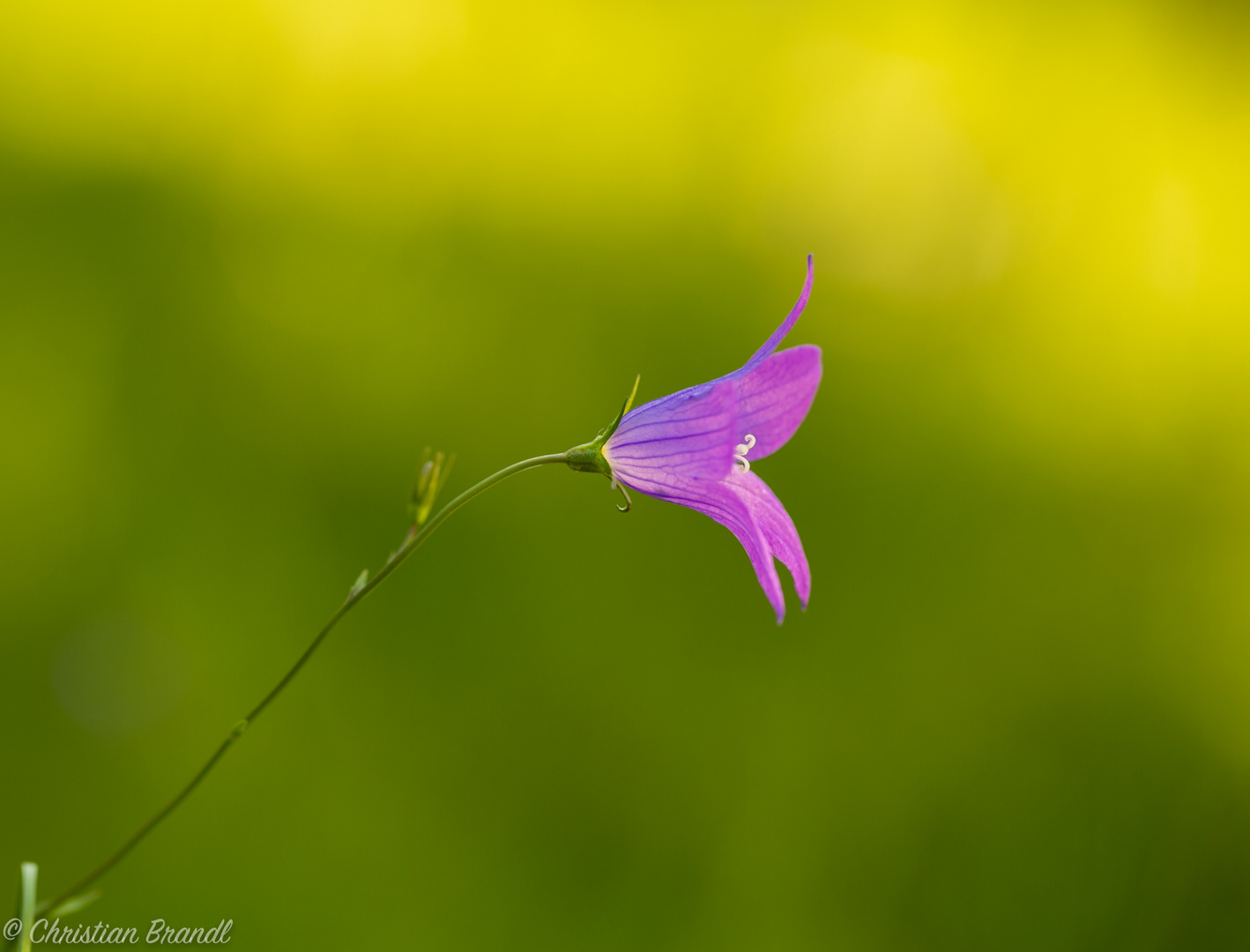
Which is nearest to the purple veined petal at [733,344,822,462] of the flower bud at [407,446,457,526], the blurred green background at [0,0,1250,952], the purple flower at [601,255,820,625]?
the purple flower at [601,255,820,625]

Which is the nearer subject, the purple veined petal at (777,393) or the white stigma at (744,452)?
the purple veined petal at (777,393)

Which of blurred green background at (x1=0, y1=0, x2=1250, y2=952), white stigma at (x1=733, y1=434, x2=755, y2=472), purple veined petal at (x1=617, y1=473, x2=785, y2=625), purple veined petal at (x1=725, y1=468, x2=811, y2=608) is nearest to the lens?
purple veined petal at (x1=617, y1=473, x2=785, y2=625)

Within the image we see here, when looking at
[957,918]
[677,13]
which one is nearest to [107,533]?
[677,13]

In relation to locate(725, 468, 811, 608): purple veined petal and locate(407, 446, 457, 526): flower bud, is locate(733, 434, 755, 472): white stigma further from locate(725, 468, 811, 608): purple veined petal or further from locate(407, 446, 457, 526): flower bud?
locate(407, 446, 457, 526): flower bud

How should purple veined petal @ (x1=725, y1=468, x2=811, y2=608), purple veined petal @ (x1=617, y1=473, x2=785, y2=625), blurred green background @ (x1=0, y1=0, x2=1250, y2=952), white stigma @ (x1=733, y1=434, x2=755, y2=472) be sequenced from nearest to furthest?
purple veined petal @ (x1=617, y1=473, x2=785, y2=625)
purple veined petal @ (x1=725, y1=468, x2=811, y2=608)
white stigma @ (x1=733, y1=434, x2=755, y2=472)
blurred green background @ (x1=0, y1=0, x2=1250, y2=952)

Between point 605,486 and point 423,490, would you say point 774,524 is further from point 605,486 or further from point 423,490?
point 605,486

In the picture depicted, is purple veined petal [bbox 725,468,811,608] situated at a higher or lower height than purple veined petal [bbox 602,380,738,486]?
lower

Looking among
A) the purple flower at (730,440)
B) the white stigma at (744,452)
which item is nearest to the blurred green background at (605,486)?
the white stigma at (744,452)

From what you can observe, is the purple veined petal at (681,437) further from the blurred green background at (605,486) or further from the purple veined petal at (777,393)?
the blurred green background at (605,486)

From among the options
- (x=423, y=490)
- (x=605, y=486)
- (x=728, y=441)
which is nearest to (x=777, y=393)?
(x=728, y=441)
